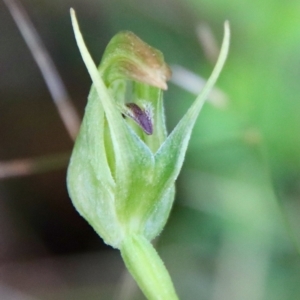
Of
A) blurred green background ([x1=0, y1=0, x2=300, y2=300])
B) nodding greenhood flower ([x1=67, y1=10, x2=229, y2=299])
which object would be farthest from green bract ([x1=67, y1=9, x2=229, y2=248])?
blurred green background ([x1=0, y1=0, x2=300, y2=300])

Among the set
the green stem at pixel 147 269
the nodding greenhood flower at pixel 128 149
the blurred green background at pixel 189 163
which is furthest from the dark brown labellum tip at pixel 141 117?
the blurred green background at pixel 189 163

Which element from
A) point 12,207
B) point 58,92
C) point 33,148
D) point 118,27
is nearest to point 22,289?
point 12,207

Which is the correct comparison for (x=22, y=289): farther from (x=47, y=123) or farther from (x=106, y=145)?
(x=106, y=145)

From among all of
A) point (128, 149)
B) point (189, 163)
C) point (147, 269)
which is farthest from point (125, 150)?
point (189, 163)

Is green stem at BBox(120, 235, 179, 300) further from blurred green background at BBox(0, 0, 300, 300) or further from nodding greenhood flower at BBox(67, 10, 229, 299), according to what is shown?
blurred green background at BBox(0, 0, 300, 300)

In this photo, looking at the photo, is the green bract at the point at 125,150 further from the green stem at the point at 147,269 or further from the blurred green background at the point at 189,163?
the blurred green background at the point at 189,163
